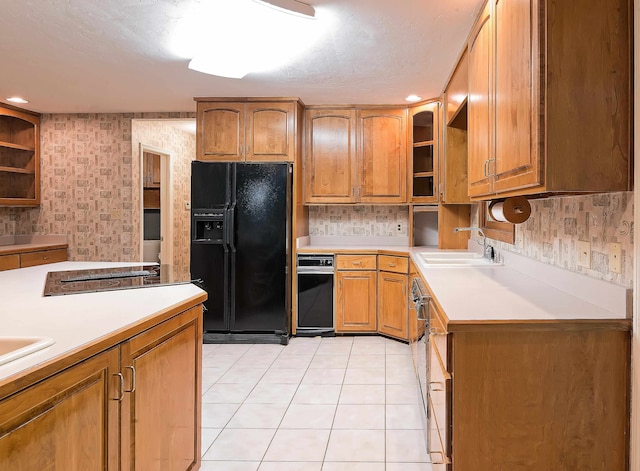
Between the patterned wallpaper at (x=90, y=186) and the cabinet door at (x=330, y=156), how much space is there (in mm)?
1840

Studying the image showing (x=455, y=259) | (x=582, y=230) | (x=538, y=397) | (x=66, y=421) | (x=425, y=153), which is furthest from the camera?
(x=425, y=153)

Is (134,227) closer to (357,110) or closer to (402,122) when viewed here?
(357,110)

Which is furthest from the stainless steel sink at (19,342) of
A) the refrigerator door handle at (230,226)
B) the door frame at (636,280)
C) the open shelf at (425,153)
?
the open shelf at (425,153)

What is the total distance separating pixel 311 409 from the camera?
304 centimetres

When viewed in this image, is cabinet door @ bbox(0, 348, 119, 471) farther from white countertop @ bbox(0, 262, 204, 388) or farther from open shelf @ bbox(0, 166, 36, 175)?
open shelf @ bbox(0, 166, 36, 175)

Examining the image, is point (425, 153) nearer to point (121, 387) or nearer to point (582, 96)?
point (582, 96)

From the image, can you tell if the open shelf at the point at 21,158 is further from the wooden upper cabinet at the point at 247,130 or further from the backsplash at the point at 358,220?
the backsplash at the point at 358,220

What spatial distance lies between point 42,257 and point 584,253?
506 centimetres

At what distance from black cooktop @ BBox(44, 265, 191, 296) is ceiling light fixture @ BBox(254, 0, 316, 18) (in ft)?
4.79

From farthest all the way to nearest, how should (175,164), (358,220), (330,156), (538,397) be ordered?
(175,164), (358,220), (330,156), (538,397)

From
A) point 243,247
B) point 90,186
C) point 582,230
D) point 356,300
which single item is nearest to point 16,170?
point 90,186

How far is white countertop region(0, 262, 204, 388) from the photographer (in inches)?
51.4

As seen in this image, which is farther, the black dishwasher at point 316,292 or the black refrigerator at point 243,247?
the black dishwasher at point 316,292

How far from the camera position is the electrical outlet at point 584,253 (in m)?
2.00
